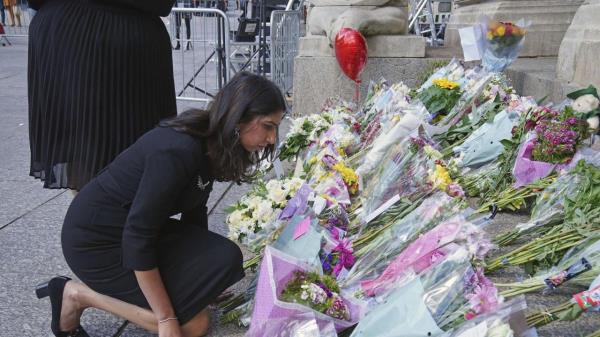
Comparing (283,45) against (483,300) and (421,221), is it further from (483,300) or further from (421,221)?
(483,300)

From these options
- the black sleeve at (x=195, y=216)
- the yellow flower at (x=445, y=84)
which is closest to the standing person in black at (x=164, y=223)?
the black sleeve at (x=195, y=216)

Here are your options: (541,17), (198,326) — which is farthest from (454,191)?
(541,17)

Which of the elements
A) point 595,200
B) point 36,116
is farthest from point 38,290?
point 595,200

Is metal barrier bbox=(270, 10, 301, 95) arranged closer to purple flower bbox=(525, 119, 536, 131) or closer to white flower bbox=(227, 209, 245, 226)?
purple flower bbox=(525, 119, 536, 131)

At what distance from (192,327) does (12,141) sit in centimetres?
413

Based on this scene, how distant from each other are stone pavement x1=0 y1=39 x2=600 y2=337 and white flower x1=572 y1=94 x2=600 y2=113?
612mm

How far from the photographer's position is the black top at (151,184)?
1.96m

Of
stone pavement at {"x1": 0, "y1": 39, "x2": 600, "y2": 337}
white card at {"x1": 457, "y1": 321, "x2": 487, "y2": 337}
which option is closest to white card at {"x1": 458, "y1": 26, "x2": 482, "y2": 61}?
stone pavement at {"x1": 0, "y1": 39, "x2": 600, "y2": 337}

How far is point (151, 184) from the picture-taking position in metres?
1.96

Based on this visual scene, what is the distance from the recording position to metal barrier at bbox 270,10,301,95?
7094 mm

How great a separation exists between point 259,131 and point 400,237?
0.73m

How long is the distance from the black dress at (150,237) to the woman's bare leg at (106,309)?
4cm

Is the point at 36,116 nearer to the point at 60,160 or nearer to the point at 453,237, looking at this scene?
the point at 60,160

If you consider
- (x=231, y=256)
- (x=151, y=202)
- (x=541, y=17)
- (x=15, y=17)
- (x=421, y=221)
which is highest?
(x=15, y=17)
